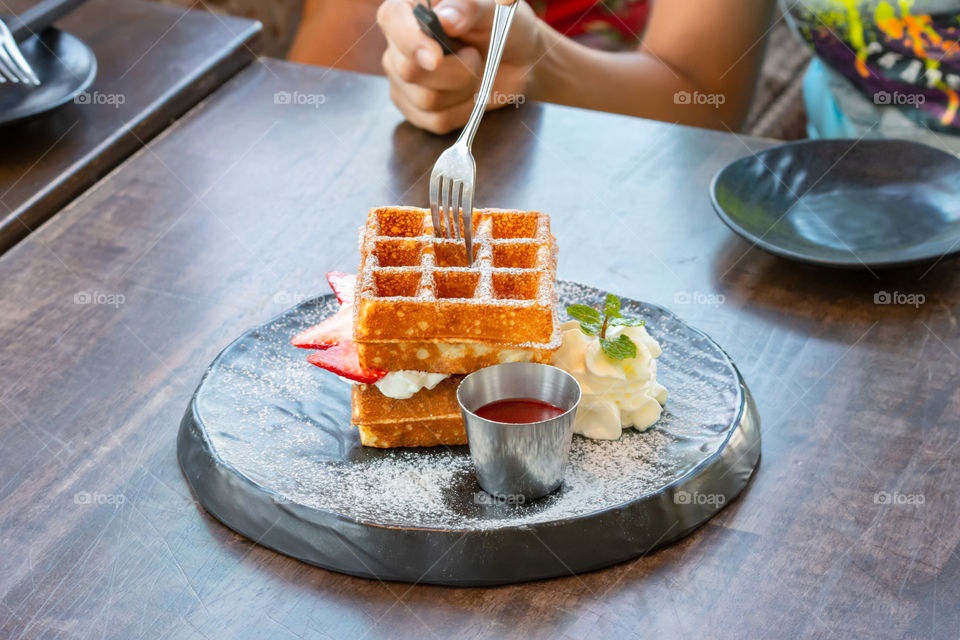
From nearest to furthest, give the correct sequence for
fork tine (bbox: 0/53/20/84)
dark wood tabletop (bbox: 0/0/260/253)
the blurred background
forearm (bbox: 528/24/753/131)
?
1. dark wood tabletop (bbox: 0/0/260/253)
2. fork tine (bbox: 0/53/20/84)
3. forearm (bbox: 528/24/753/131)
4. the blurred background

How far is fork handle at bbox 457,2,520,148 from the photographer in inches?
65.5

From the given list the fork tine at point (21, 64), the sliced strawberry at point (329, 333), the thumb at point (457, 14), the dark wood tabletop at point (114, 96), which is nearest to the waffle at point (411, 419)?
the sliced strawberry at point (329, 333)

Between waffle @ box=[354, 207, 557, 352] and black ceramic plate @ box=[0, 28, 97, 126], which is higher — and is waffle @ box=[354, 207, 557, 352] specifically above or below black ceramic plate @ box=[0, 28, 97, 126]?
above

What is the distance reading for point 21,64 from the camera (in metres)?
2.42

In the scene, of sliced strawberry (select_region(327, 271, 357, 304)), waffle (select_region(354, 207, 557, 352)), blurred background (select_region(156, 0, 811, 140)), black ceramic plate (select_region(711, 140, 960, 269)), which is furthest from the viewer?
blurred background (select_region(156, 0, 811, 140))

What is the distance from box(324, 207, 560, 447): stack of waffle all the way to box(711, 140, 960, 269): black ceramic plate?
27.1 inches

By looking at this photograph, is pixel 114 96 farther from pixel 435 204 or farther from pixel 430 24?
pixel 435 204

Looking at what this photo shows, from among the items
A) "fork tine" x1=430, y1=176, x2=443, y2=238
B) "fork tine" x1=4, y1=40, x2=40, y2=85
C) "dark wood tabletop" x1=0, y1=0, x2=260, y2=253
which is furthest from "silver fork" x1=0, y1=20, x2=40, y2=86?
"fork tine" x1=430, y1=176, x2=443, y2=238

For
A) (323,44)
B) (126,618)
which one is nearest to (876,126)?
(323,44)

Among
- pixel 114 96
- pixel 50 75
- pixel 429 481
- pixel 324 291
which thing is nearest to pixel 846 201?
pixel 324 291

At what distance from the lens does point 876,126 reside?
9.46 feet

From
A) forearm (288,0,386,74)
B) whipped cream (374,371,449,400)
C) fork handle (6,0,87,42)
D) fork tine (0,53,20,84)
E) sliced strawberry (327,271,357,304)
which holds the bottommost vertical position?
forearm (288,0,386,74)

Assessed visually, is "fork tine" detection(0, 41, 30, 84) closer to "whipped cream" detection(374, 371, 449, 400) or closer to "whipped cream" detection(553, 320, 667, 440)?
"whipped cream" detection(374, 371, 449, 400)

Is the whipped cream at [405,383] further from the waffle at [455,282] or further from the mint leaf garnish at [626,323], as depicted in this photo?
the mint leaf garnish at [626,323]
